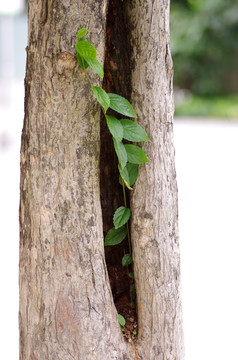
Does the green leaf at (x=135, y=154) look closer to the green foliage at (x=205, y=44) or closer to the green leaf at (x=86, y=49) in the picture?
the green leaf at (x=86, y=49)

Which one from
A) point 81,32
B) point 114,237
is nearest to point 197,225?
point 114,237

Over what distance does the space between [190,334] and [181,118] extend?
13.2 metres

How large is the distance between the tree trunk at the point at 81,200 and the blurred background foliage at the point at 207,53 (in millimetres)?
13330

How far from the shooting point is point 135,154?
6.00 ft

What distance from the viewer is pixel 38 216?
1.79 m

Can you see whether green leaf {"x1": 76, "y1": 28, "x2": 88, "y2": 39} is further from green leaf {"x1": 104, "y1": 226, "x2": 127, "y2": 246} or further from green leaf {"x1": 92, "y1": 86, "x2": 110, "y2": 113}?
green leaf {"x1": 104, "y1": 226, "x2": 127, "y2": 246}

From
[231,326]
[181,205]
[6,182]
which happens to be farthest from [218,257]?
[6,182]

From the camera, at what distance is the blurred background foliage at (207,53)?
50.9 ft

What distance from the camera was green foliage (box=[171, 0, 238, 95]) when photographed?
51.1ft

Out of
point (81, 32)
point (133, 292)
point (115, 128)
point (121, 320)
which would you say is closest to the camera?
point (81, 32)

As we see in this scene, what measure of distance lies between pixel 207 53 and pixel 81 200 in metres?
16.5

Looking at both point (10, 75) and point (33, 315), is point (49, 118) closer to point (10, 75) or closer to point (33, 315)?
point (33, 315)

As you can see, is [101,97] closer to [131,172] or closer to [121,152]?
[121,152]

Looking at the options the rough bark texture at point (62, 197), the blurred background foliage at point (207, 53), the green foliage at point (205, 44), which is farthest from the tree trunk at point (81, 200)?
the green foliage at point (205, 44)
